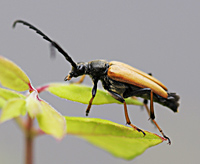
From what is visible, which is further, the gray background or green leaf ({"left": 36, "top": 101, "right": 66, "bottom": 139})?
the gray background

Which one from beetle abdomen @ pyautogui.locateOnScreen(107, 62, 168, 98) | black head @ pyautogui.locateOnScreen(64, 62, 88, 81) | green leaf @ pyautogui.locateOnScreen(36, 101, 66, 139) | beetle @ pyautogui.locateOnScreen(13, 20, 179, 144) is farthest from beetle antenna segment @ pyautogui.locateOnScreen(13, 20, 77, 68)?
green leaf @ pyautogui.locateOnScreen(36, 101, 66, 139)

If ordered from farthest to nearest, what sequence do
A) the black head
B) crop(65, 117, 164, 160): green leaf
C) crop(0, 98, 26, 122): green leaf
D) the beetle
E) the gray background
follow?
the gray background, the black head, the beetle, crop(65, 117, 164, 160): green leaf, crop(0, 98, 26, 122): green leaf

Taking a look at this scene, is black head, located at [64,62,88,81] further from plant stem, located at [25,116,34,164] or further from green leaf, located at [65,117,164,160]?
green leaf, located at [65,117,164,160]

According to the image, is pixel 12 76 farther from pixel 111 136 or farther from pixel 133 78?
pixel 133 78

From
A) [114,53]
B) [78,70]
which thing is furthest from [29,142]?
[114,53]

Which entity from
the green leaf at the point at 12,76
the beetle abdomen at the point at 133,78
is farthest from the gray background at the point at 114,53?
the green leaf at the point at 12,76

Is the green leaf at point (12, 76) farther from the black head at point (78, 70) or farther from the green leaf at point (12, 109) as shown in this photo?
the black head at point (78, 70)

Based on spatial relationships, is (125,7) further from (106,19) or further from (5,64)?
(5,64)
